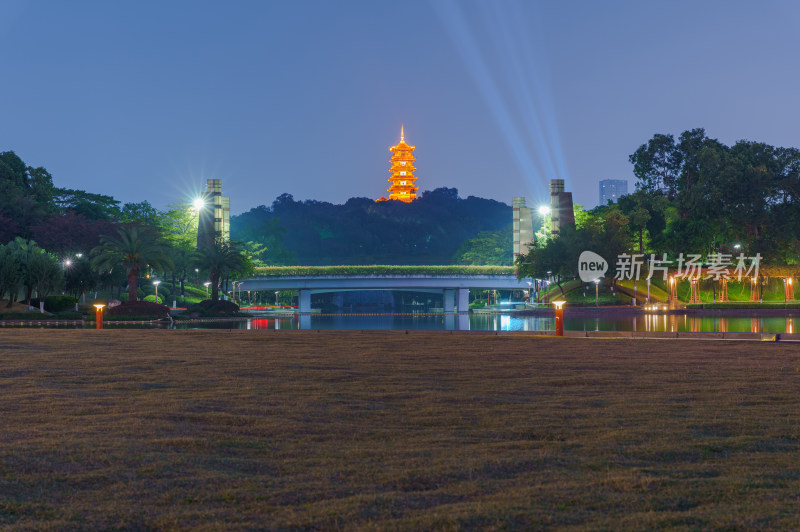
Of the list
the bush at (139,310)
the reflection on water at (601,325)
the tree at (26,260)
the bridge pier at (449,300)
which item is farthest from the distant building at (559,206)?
the tree at (26,260)

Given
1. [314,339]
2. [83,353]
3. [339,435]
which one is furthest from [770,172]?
[339,435]

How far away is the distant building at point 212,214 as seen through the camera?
98812 mm

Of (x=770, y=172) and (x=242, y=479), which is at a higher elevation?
(x=770, y=172)

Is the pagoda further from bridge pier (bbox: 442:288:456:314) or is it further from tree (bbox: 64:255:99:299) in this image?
tree (bbox: 64:255:99:299)

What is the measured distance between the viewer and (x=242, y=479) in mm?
7766

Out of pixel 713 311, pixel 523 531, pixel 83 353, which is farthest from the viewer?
pixel 713 311

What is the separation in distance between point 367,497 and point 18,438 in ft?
17.1

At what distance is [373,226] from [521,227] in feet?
235

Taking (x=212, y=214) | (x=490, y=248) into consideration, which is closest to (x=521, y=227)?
(x=490, y=248)

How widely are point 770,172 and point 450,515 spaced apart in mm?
82909

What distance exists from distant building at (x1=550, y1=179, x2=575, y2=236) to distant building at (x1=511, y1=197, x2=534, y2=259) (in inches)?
242

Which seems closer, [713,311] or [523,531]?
[523,531]

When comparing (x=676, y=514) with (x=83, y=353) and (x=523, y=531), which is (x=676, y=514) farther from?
(x=83, y=353)

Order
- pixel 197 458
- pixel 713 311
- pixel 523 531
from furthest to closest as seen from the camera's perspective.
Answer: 1. pixel 713 311
2. pixel 197 458
3. pixel 523 531
